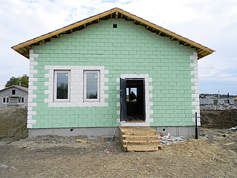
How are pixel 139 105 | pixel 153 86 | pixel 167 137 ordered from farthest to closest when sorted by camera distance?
pixel 139 105
pixel 153 86
pixel 167 137

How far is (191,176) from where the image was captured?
4.23 m

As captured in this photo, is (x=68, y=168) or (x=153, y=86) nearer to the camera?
(x=68, y=168)

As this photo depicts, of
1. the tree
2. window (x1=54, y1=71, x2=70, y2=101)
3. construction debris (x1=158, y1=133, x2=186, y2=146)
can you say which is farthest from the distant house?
construction debris (x1=158, y1=133, x2=186, y2=146)

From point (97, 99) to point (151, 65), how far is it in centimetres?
312

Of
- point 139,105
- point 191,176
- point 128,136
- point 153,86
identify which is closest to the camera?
point 191,176

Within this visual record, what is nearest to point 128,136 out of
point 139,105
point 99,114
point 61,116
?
point 99,114

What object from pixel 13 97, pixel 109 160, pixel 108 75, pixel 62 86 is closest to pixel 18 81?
pixel 13 97

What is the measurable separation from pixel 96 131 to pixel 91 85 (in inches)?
86.2

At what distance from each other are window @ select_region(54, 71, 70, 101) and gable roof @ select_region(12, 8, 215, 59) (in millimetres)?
1709

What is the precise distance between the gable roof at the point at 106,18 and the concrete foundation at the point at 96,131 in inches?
149

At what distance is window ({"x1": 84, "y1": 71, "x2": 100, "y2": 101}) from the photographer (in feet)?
27.6

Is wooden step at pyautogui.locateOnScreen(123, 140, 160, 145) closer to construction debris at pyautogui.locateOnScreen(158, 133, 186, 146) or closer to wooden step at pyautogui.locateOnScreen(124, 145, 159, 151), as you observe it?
wooden step at pyautogui.locateOnScreen(124, 145, 159, 151)

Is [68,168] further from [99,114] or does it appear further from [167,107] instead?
[167,107]

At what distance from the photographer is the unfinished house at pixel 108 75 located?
8109 millimetres
